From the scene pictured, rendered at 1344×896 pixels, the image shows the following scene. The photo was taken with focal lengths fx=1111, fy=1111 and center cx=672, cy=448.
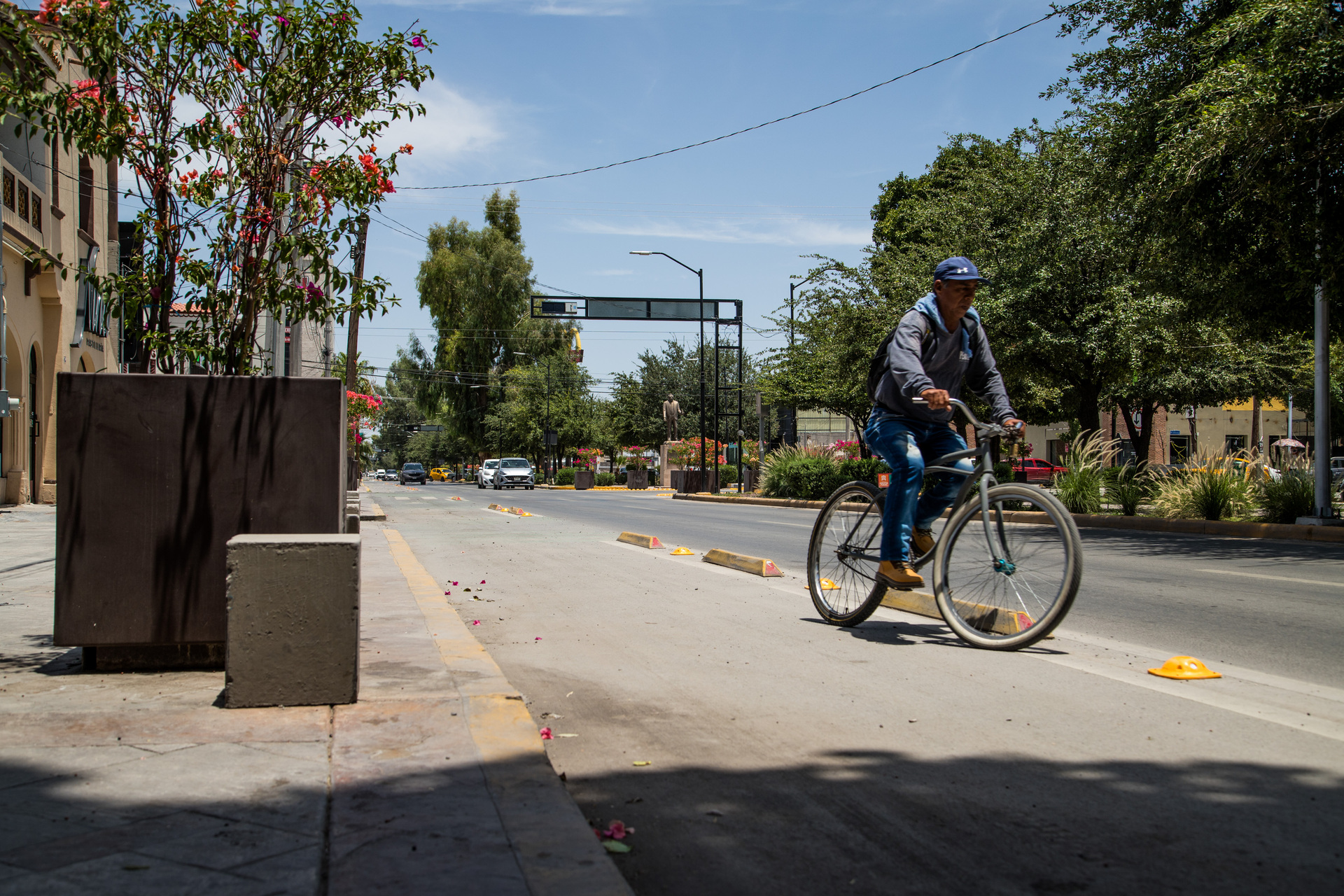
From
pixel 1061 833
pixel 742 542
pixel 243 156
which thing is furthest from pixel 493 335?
pixel 1061 833

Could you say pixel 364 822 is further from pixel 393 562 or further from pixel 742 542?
pixel 742 542

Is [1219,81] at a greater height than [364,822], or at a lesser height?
greater

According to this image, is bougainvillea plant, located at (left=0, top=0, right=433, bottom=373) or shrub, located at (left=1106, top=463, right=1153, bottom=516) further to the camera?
shrub, located at (left=1106, top=463, right=1153, bottom=516)

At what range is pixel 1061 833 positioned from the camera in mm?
2953

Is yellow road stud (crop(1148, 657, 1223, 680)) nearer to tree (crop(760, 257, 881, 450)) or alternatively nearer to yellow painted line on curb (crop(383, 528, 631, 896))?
yellow painted line on curb (crop(383, 528, 631, 896))

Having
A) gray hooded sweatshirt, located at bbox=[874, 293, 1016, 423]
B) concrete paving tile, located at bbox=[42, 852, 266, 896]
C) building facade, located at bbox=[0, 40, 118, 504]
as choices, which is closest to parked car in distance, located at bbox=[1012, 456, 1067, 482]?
building facade, located at bbox=[0, 40, 118, 504]

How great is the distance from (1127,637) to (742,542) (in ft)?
26.4

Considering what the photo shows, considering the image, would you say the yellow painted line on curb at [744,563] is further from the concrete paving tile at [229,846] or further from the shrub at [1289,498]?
the shrub at [1289,498]

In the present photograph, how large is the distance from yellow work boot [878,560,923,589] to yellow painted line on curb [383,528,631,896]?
2095mm

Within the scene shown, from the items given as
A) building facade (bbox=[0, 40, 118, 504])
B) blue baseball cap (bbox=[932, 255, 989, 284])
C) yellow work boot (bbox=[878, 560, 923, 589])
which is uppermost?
building facade (bbox=[0, 40, 118, 504])

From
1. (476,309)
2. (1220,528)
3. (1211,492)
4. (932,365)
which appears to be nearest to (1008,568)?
(932,365)

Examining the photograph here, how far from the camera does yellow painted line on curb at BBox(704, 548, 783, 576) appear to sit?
9453 millimetres

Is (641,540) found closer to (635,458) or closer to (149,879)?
(149,879)

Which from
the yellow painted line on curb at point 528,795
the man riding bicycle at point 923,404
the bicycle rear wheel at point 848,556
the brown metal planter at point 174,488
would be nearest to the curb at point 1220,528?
the bicycle rear wheel at point 848,556
